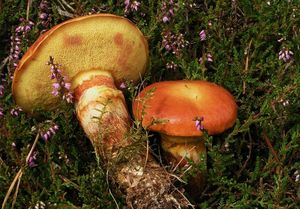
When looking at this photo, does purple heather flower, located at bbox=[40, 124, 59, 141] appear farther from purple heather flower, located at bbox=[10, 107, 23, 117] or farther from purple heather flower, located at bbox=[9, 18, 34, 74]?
purple heather flower, located at bbox=[9, 18, 34, 74]

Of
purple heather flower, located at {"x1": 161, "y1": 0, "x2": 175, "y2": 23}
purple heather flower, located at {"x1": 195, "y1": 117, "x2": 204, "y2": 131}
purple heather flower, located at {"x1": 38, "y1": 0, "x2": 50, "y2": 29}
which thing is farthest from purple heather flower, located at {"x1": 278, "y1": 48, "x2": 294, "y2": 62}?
purple heather flower, located at {"x1": 38, "y1": 0, "x2": 50, "y2": 29}

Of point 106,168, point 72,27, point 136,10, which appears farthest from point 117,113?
point 136,10

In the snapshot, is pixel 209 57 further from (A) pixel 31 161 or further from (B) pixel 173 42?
(A) pixel 31 161

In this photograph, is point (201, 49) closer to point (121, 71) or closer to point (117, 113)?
point (121, 71)

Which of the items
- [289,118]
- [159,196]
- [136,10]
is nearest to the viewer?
[159,196]

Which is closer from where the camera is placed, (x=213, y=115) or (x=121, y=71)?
(x=213, y=115)

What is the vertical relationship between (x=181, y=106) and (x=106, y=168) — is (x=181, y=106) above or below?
above

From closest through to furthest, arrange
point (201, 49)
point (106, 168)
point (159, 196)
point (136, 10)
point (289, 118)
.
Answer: point (159, 196), point (106, 168), point (289, 118), point (136, 10), point (201, 49)

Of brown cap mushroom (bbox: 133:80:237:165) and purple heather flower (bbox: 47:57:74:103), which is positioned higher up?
purple heather flower (bbox: 47:57:74:103)
